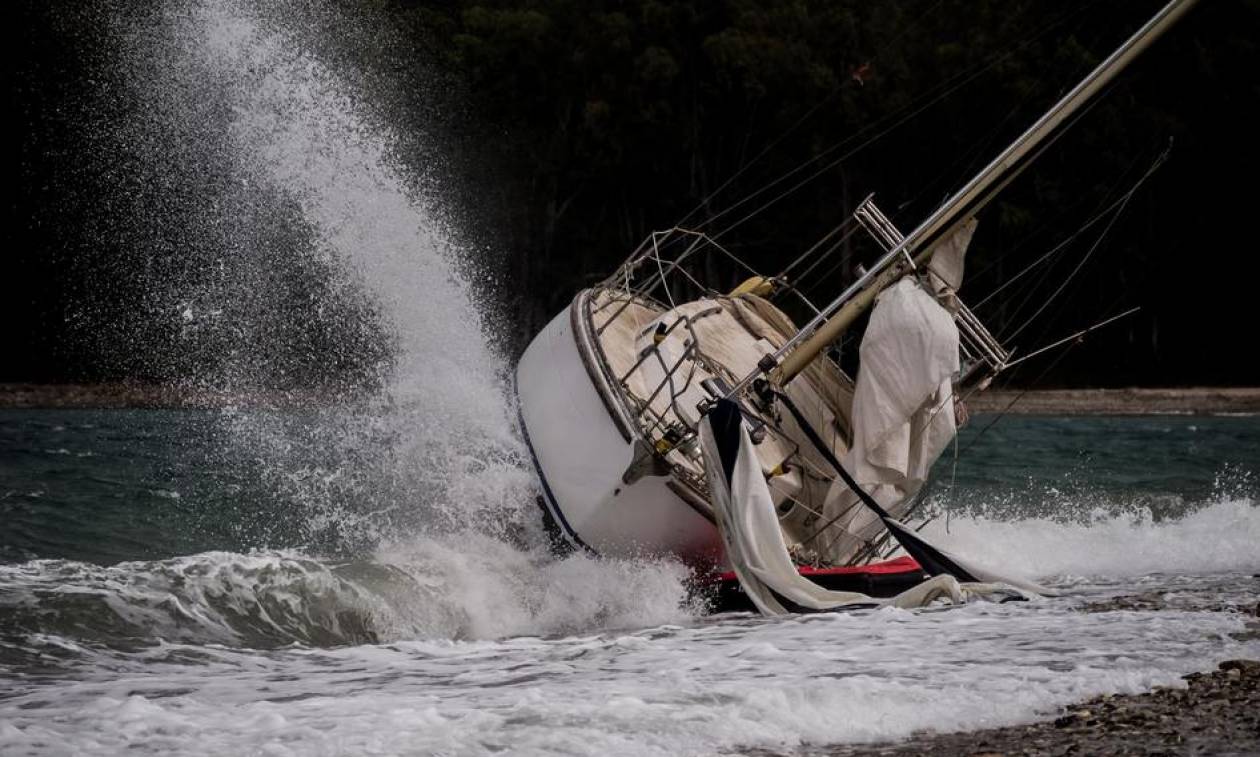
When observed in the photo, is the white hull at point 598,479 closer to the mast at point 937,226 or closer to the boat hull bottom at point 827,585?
the boat hull bottom at point 827,585

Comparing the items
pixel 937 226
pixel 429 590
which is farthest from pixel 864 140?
pixel 429 590

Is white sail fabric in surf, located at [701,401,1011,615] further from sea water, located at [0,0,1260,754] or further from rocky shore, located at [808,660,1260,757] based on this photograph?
rocky shore, located at [808,660,1260,757]

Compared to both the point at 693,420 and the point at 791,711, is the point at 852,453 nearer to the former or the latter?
the point at 693,420

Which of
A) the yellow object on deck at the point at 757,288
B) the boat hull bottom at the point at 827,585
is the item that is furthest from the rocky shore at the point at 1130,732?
the yellow object on deck at the point at 757,288

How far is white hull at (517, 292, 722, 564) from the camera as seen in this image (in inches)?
490

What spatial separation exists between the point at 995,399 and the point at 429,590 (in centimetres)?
3571

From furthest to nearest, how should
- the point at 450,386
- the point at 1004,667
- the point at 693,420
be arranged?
the point at 450,386 → the point at 693,420 → the point at 1004,667

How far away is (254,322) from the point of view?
46031 mm

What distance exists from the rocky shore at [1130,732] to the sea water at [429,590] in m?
0.24

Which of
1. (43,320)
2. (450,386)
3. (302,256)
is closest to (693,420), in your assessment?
(450,386)

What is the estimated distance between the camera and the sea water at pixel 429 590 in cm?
834

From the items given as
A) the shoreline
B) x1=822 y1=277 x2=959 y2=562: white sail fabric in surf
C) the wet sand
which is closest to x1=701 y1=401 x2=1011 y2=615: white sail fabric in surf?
x1=822 y1=277 x2=959 y2=562: white sail fabric in surf

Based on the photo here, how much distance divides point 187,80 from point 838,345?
88.2ft

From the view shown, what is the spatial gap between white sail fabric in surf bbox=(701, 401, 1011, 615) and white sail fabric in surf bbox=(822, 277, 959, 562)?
106 centimetres
